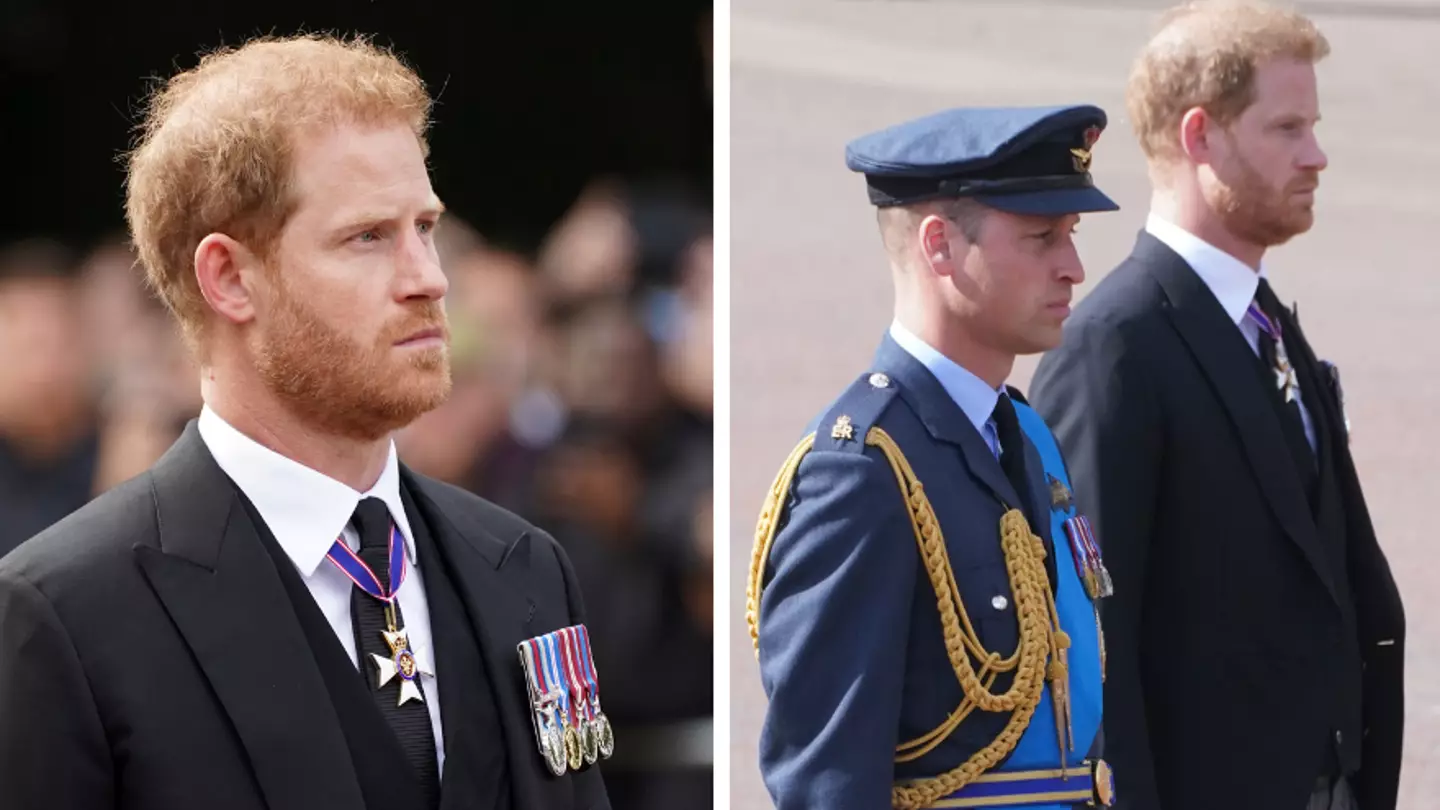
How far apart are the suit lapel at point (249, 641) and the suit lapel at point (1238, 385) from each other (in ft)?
5.65

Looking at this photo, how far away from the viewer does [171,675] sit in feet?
6.42

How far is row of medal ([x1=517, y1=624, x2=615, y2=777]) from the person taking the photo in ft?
7.18

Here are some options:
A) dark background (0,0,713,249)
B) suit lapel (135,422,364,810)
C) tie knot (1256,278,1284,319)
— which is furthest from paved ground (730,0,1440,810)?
suit lapel (135,422,364,810)

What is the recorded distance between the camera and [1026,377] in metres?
3.50

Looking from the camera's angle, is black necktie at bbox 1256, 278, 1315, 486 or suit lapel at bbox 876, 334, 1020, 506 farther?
black necktie at bbox 1256, 278, 1315, 486

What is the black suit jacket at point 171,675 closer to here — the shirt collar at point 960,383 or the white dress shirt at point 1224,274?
the shirt collar at point 960,383

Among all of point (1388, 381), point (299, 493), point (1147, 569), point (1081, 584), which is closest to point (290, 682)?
point (299, 493)

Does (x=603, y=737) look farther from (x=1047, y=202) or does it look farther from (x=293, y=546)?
(x=1047, y=202)

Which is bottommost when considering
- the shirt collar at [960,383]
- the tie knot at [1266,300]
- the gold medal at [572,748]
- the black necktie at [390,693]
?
the gold medal at [572,748]

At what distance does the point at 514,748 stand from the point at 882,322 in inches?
57.2

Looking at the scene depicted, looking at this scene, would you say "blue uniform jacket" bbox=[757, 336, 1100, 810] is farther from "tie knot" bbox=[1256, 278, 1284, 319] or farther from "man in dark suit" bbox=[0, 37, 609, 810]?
"tie knot" bbox=[1256, 278, 1284, 319]

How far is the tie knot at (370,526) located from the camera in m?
2.14

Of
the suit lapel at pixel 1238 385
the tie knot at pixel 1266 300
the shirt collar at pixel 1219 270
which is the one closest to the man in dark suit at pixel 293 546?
the suit lapel at pixel 1238 385

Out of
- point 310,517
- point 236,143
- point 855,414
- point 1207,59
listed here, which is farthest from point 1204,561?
point 236,143
